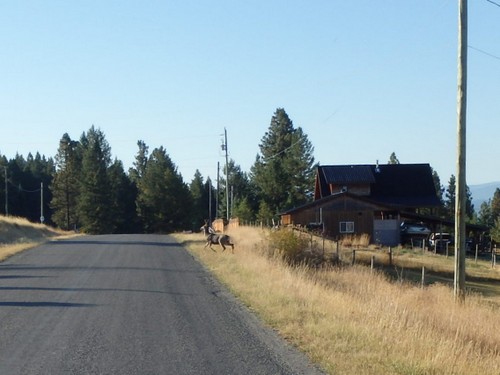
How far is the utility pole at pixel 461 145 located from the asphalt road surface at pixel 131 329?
228 inches

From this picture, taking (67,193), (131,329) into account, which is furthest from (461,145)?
(67,193)

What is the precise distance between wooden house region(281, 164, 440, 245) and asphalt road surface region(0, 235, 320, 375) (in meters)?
36.3

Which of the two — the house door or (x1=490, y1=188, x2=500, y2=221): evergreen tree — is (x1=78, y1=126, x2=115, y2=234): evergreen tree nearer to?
the house door

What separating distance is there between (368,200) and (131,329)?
46843 mm

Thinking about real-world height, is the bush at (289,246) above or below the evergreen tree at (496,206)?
below

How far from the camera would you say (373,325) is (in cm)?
1143

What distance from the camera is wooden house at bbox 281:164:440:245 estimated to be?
57.2 m

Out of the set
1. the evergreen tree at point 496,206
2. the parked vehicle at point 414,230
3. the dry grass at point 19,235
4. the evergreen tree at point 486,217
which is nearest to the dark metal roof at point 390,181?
the parked vehicle at point 414,230

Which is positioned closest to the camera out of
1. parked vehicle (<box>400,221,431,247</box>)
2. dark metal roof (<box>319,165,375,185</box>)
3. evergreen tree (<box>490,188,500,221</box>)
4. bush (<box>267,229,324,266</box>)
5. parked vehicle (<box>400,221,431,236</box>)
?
bush (<box>267,229,324,266</box>)

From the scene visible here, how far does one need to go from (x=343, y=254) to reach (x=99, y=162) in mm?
66442

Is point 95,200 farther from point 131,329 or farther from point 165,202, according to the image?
point 131,329

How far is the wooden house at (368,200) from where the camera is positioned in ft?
188

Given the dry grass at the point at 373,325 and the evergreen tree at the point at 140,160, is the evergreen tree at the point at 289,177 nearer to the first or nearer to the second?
the evergreen tree at the point at 140,160

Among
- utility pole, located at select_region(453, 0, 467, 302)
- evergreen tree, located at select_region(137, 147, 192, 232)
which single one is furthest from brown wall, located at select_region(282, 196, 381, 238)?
evergreen tree, located at select_region(137, 147, 192, 232)
